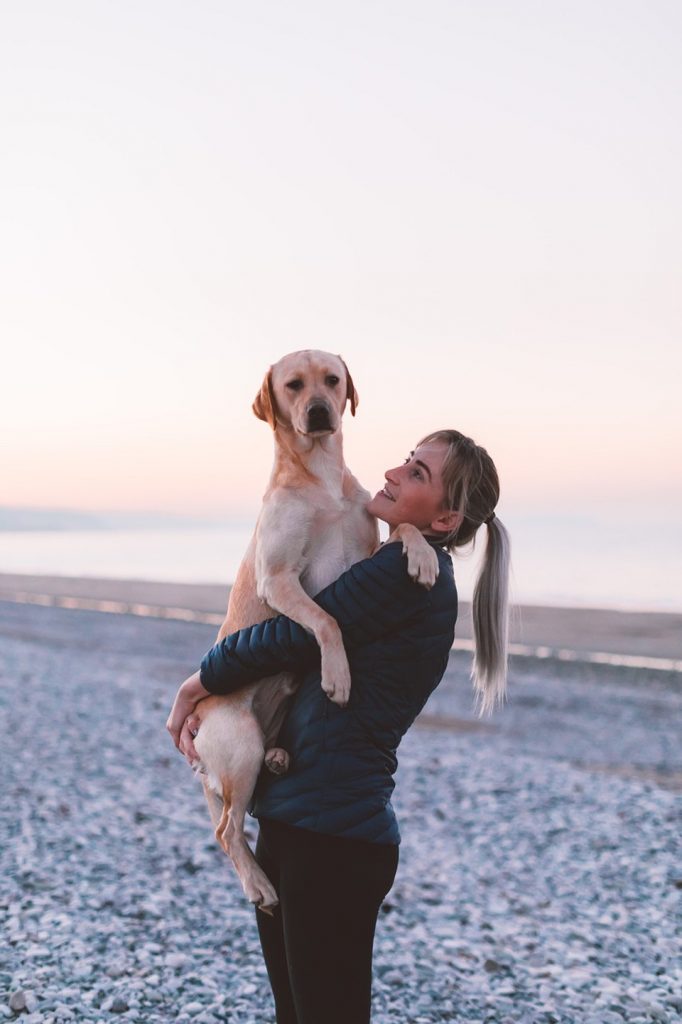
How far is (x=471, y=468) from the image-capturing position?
9.20 feet

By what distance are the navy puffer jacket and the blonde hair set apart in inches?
10.2

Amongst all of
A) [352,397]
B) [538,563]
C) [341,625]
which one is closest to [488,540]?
[341,625]

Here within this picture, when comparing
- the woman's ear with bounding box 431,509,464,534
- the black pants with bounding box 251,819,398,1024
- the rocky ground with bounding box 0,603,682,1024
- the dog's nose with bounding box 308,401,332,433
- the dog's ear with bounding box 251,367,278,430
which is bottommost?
the rocky ground with bounding box 0,603,682,1024

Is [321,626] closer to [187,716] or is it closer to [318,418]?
[187,716]

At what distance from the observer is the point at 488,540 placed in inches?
119

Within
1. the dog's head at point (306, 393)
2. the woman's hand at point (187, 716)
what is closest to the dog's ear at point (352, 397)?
the dog's head at point (306, 393)

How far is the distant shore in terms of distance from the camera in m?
22.3

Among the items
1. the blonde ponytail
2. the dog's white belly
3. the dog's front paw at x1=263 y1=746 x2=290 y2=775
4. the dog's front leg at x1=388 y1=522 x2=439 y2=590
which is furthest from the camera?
the dog's white belly

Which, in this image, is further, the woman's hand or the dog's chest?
the dog's chest

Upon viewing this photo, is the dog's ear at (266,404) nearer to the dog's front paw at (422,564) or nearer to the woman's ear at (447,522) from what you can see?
the woman's ear at (447,522)

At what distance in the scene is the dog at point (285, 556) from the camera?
9.61 ft

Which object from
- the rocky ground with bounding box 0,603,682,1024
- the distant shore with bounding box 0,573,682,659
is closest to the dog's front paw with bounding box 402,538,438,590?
the rocky ground with bounding box 0,603,682,1024

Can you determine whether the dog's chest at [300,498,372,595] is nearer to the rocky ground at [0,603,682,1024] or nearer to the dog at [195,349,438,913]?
the dog at [195,349,438,913]

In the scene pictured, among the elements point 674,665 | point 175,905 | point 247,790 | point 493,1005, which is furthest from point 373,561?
point 674,665
